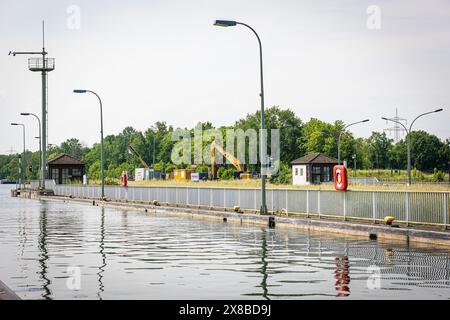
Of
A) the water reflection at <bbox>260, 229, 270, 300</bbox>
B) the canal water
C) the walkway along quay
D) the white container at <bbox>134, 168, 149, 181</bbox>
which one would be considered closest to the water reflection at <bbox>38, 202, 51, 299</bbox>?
the canal water

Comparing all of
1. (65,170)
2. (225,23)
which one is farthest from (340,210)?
(65,170)

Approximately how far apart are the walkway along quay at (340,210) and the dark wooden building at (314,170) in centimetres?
4931

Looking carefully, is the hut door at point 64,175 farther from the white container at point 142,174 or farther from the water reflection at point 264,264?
the water reflection at point 264,264

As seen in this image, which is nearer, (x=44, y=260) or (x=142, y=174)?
(x=44, y=260)

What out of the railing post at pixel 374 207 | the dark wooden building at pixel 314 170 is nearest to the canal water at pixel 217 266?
the railing post at pixel 374 207

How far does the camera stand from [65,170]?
103 m

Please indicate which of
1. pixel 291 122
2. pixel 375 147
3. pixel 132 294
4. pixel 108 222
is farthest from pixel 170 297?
pixel 375 147

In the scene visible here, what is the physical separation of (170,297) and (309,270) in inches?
180

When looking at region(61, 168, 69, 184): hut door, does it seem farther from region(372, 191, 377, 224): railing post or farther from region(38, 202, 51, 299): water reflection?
region(372, 191, 377, 224): railing post

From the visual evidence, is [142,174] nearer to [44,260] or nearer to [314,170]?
[314,170]

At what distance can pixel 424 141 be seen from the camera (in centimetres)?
15950

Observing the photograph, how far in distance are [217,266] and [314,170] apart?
78.8m

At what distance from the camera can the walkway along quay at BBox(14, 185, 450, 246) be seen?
22953 mm
